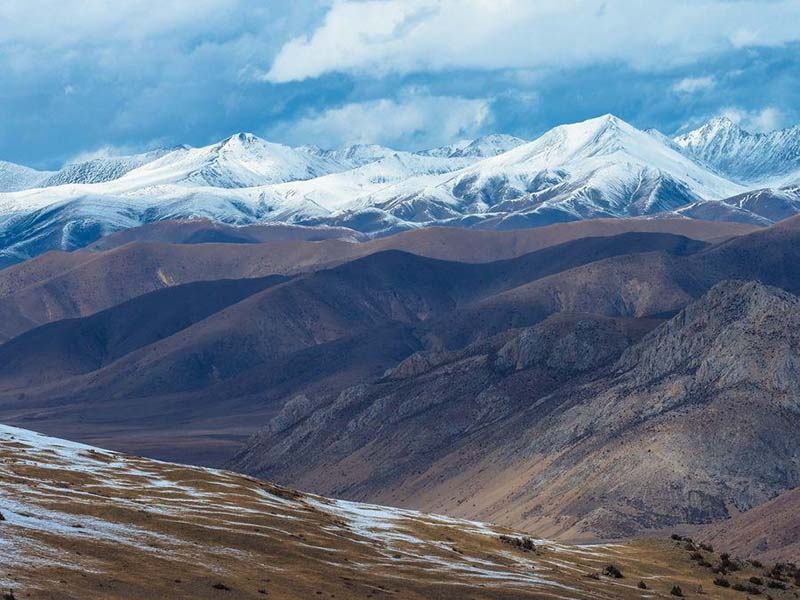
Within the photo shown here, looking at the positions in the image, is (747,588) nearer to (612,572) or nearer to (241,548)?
(612,572)

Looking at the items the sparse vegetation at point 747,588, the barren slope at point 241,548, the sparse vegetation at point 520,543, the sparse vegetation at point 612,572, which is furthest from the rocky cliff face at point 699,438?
the sparse vegetation at point 612,572

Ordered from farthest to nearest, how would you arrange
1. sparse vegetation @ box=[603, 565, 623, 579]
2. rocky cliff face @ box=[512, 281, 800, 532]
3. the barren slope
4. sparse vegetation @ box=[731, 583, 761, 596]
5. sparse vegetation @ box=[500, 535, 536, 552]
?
rocky cliff face @ box=[512, 281, 800, 532] < sparse vegetation @ box=[500, 535, 536, 552] < sparse vegetation @ box=[731, 583, 761, 596] < sparse vegetation @ box=[603, 565, 623, 579] < the barren slope

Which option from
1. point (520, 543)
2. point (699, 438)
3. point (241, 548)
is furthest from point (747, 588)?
point (699, 438)

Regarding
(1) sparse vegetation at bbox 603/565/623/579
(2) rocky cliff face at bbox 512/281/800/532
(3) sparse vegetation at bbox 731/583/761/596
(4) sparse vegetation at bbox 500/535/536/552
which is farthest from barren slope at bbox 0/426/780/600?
(2) rocky cliff face at bbox 512/281/800/532

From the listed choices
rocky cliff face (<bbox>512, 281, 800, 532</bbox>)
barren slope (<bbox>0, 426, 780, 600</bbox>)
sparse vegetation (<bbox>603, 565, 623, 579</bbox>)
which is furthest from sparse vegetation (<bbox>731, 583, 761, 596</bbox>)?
rocky cliff face (<bbox>512, 281, 800, 532</bbox>)

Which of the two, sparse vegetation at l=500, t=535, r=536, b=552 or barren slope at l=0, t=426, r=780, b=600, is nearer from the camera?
barren slope at l=0, t=426, r=780, b=600

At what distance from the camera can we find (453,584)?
64.2 metres

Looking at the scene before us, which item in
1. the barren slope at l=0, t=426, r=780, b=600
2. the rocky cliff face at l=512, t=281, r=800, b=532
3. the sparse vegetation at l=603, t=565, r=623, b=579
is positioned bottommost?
the rocky cliff face at l=512, t=281, r=800, b=532

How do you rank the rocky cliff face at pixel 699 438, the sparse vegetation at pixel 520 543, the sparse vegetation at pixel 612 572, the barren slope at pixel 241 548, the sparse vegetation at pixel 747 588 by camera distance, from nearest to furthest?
the barren slope at pixel 241 548 < the sparse vegetation at pixel 612 572 < the sparse vegetation at pixel 747 588 < the sparse vegetation at pixel 520 543 < the rocky cliff face at pixel 699 438

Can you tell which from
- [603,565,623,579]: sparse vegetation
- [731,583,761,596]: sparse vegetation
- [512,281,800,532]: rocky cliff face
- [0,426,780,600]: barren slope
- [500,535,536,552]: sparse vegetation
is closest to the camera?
[0,426,780,600]: barren slope

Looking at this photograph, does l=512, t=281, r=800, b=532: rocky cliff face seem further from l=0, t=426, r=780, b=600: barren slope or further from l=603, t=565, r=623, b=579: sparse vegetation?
l=603, t=565, r=623, b=579: sparse vegetation

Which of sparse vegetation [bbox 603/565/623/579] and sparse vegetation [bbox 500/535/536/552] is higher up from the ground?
sparse vegetation [bbox 500/535/536/552]

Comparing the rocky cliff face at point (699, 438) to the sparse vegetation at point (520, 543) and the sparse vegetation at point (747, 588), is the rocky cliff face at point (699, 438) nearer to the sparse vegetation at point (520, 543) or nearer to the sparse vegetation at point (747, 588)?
the sparse vegetation at point (520, 543)

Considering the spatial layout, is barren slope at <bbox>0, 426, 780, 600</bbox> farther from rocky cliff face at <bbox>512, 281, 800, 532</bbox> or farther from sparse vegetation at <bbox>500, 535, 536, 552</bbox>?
rocky cliff face at <bbox>512, 281, 800, 532</bbox>
